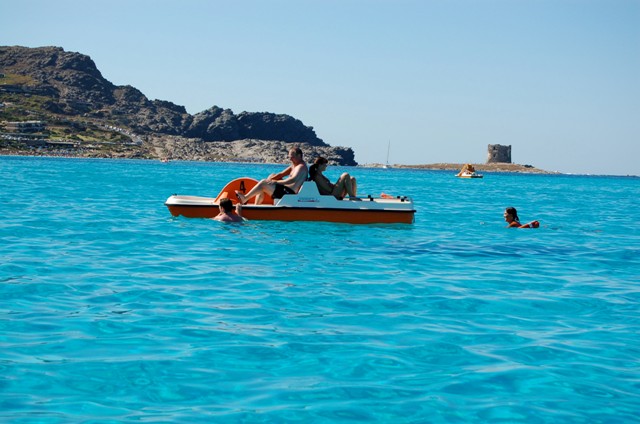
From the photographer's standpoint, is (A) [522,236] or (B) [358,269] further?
(A) [522,236]

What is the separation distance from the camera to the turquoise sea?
6.23 m

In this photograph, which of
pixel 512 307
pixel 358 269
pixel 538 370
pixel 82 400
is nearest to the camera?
pixel 82 400

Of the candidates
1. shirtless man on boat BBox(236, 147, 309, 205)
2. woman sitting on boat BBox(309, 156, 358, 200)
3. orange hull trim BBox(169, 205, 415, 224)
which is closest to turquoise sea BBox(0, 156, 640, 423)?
orange hull trim BBox(169, 205, 415, 224)

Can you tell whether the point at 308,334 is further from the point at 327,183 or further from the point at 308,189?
the point at 327,183

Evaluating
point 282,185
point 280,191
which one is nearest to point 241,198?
point 280,191

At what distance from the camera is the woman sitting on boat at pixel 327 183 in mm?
21531

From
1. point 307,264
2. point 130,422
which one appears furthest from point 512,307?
point 130,422

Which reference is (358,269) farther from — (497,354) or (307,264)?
(497,354)

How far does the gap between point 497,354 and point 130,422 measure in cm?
407

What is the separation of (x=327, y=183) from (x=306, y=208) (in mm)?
1208

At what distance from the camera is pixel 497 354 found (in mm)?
7855

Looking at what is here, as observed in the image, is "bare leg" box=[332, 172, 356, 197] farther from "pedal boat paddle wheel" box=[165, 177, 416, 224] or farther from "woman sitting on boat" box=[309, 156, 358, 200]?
"pedal boat paddle wheel" box=[165, 177, 416, 224]

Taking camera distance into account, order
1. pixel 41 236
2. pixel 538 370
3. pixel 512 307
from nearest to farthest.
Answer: pixel 538 370 < pixel 512 307 < pixel 41 236

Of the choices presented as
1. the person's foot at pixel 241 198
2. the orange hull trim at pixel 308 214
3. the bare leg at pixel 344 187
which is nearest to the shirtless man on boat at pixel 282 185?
the person's foot at pixel 241 198
